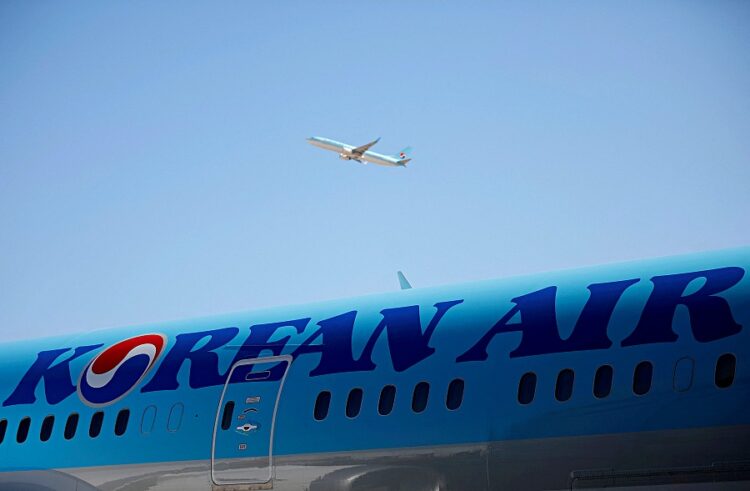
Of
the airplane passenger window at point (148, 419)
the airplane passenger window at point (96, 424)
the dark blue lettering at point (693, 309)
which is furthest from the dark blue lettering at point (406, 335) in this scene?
the airplane passenger window at point (96, 424)

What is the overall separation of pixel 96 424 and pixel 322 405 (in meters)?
4.02

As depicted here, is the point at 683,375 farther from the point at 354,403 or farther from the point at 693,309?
the point at 354,403

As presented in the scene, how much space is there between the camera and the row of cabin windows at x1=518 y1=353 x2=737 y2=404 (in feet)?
35.2

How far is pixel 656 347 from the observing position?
36.9ft

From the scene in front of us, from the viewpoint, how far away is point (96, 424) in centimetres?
1559

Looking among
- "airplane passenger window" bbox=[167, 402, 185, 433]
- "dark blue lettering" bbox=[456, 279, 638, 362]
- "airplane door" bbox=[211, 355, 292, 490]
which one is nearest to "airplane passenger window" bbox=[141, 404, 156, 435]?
"airplane passenger window" bbox=[167, 402, 185, 433]

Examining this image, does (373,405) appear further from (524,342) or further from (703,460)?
(703,460)

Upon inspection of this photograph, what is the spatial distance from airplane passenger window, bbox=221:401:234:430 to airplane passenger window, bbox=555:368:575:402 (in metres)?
4.85

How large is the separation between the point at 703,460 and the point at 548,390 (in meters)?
1.85

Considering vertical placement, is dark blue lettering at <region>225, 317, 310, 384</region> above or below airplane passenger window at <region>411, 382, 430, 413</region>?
above

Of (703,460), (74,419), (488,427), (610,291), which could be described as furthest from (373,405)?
(74,419)

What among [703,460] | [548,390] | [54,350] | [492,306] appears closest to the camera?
[703,460]

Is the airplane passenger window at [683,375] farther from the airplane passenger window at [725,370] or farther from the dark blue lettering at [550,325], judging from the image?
the dark blue lettering at [550,325]

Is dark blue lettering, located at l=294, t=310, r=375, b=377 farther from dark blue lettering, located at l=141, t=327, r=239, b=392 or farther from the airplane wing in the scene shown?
the airplane wing
